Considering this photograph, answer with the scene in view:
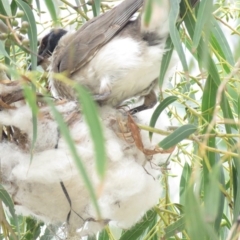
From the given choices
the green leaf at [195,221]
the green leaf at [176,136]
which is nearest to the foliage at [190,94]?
the green leaf at [176,136]

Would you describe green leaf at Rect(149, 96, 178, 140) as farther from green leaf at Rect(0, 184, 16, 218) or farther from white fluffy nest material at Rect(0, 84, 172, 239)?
green leaf at Rect(0, 184, 16, 218)

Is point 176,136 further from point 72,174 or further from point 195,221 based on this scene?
point 195,221

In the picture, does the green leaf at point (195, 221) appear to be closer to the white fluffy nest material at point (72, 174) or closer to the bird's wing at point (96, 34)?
the white fluffy nest material at point (72, 174)

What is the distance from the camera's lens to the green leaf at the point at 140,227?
77.5 inches

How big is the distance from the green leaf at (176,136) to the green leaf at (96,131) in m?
0.56

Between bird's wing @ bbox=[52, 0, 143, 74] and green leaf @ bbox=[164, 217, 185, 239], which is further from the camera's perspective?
bird's wing @ bbox=[52, 0, 143, 74]

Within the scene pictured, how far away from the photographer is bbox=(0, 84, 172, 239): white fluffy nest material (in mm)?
1691

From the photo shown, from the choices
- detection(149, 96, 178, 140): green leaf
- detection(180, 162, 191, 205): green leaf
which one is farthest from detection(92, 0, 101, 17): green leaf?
detection(180, 162, 191, 205): green leaf

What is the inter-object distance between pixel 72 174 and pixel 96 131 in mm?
707

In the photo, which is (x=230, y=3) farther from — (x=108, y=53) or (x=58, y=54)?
(x=58, y=54)

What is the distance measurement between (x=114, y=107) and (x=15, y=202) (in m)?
0.45

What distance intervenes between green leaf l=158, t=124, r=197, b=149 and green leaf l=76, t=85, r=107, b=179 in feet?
→ 1.83

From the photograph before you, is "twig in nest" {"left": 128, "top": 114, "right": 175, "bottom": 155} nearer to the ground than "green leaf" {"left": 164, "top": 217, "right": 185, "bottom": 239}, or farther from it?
farther from it

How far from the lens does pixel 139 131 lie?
179cm
